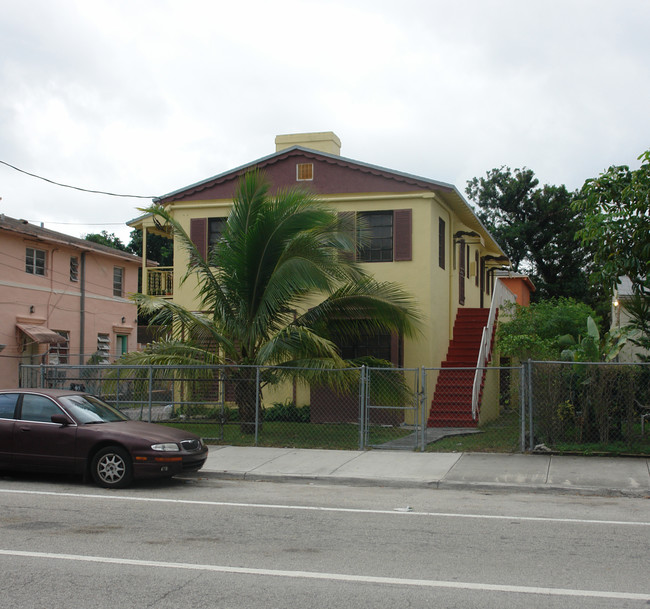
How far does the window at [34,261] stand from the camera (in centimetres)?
2922

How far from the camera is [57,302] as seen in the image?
3052 centimetres

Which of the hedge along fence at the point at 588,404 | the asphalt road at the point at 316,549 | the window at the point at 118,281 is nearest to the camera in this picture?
the asphalt road at the point at 316,549

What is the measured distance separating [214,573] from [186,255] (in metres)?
14.9

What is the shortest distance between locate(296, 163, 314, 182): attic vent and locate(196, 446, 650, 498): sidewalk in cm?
845

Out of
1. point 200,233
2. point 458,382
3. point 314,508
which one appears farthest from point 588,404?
point 200,233

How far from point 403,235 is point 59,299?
17.2 metres

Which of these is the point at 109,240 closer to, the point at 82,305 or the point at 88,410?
Answer: the point at 82,305

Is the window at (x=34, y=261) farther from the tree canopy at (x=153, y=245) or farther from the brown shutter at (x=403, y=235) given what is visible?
the tree canopy at (x=153, y=245)

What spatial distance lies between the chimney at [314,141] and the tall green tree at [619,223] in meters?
8.63

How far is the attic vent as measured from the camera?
1995 cm

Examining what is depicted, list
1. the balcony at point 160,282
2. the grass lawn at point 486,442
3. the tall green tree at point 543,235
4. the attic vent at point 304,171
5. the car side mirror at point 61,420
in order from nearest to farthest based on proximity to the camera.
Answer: the car side mirror at point 61,420 → the grass lawn at point 486,442 → the attic vent at point 304,171 → the balcony at point 160,282 → the tall green tree at point 543,235

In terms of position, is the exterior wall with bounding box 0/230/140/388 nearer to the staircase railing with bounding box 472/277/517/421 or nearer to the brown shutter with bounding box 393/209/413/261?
the brown shutter with bounding box 393/209/413/261

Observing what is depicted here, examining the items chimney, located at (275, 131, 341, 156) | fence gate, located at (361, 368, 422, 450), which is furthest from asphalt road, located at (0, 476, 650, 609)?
chimney, located at (275, 131, 341, 156)

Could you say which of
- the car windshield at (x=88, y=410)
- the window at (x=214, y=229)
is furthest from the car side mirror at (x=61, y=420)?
the window at (x=214, y=229)
